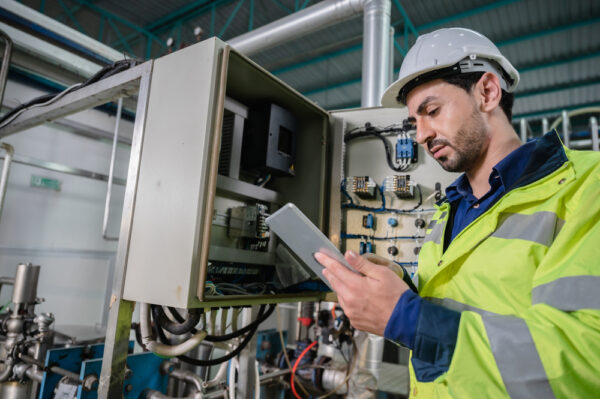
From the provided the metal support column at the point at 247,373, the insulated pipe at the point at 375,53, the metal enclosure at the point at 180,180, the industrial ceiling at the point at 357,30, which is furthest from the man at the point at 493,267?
the industrial ceiling at the point at 357,30

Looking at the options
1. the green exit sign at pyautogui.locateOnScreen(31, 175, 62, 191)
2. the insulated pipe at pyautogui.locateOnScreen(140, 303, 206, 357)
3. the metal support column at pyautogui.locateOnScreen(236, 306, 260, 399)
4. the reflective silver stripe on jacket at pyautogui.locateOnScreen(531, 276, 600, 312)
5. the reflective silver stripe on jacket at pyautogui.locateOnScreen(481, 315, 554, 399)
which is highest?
the green exit sign at pyautogui.locateOnScreen(31, 175, 62, 191)

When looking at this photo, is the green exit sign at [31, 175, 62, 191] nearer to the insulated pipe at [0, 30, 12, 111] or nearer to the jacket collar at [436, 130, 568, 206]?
the insulated pipe at [0, 30, 12, 111]

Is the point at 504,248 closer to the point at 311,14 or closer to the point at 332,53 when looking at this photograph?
the point at 311,14

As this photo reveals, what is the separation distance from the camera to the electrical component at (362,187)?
1643 mm

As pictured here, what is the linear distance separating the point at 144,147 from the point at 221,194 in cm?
45

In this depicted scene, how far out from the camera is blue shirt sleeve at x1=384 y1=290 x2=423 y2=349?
22.4 inches

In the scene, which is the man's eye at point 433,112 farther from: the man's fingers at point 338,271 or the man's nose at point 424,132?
the man's fingers at point 338,271

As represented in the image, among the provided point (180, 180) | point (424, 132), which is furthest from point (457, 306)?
point (180, 180)

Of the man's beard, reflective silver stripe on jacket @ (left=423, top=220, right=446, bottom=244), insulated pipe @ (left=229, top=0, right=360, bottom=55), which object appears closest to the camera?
the man's beard

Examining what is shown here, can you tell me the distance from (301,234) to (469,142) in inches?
17.0

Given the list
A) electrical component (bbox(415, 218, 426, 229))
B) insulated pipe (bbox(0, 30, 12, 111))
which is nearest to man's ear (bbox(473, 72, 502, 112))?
electrical component (bbox(415, 218, 426, 229))

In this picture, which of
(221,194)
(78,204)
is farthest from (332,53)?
(221,194)

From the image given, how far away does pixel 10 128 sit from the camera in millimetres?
1857

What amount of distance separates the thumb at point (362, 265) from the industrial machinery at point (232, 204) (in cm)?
49
